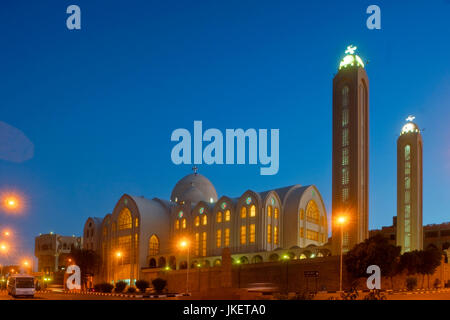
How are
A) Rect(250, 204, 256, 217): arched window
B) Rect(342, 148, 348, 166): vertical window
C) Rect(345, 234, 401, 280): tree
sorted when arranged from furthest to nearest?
Rect(250, 204, 256, 217): arched window
Rect(342, 148, 348, 166): vertical window
Rect(345, 234, 401, 280): tree

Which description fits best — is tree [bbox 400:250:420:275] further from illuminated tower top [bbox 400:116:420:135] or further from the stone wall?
illuminated tower top [bbox 400:116:420:135]

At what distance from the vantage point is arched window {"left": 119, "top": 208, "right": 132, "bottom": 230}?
87125 mm

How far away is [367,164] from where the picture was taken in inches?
2456

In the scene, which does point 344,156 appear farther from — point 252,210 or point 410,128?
point 410,128

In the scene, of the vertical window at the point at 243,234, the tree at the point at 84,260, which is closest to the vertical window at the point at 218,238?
the vertical window at the point at 243,234

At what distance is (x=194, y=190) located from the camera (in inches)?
3561

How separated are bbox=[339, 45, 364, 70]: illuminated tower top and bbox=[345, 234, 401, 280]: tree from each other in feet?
70.7

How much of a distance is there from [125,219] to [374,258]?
159 feet

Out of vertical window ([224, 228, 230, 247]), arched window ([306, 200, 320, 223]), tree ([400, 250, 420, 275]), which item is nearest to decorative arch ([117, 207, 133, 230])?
vertical window ([224, 228, 230, 247])

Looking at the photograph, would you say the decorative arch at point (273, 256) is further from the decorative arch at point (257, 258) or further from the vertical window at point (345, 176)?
the vertical window at point (345, 176)

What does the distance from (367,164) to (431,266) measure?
46.9 ft

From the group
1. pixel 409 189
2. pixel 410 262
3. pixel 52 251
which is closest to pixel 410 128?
pixel 409 189
